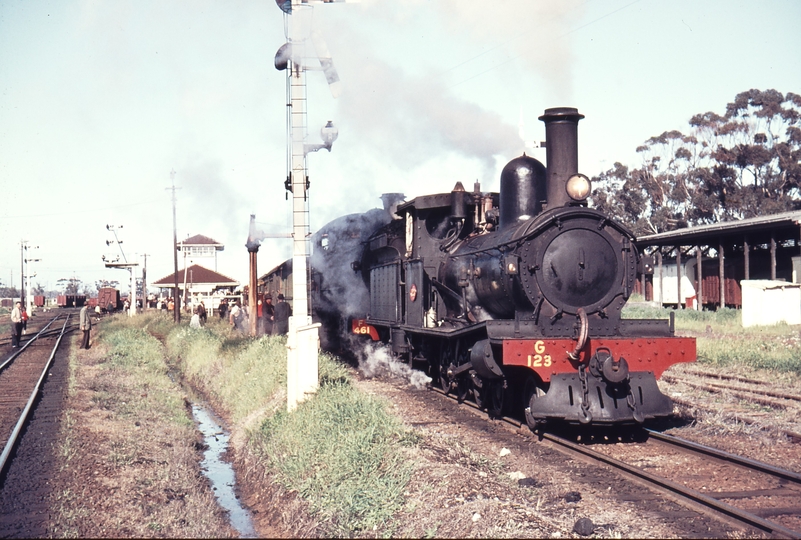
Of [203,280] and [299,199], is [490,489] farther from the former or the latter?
[203,280]

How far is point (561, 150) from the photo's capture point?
29.3 feet

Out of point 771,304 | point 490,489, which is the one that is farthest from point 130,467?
point 771,304

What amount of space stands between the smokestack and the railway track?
291 cm

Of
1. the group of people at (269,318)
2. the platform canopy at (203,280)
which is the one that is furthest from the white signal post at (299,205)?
the platform canopy at (203,280)

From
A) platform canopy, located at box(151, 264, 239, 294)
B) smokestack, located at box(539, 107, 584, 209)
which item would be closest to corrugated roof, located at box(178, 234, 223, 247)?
platform canopy, located at box(151, 264, 239, 294)

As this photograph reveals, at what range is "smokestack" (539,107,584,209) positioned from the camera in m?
8.91


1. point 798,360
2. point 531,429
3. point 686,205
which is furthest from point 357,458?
point 686,205

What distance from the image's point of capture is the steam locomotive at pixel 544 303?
26.2ft

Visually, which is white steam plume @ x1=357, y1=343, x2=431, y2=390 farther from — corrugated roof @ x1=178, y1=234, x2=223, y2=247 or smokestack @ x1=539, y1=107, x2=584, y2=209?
corrugated roof @ x1=178, y1=234, x2=223, y2=247

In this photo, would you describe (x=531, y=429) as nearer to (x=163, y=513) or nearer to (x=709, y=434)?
(x=709, y=434)

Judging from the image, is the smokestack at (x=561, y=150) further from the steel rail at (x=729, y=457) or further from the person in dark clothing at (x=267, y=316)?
the person in dark clothing at (x=267, y=316)

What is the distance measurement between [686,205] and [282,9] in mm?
41667

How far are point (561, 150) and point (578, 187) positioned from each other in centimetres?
55

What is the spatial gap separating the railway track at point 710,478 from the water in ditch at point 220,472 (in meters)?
3.47
